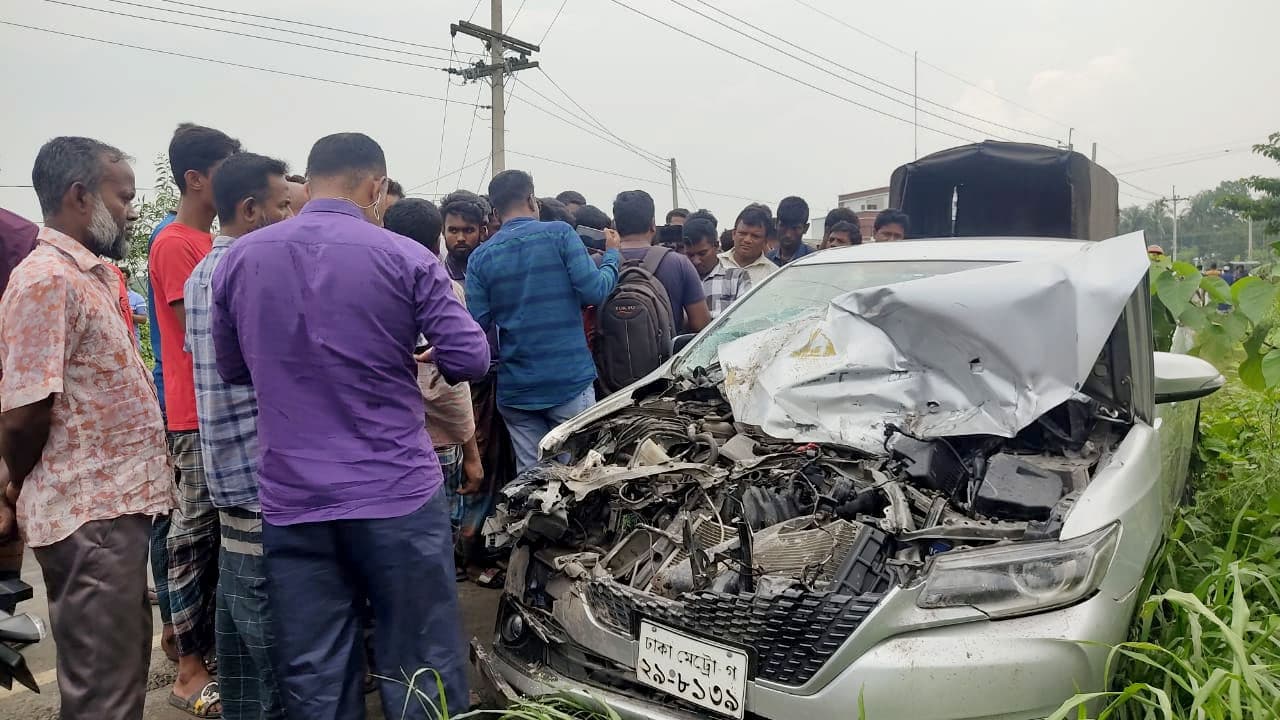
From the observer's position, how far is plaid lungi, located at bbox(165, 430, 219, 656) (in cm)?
273

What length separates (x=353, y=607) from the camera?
2180 millimetres

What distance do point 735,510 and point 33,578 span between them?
4.01 meters

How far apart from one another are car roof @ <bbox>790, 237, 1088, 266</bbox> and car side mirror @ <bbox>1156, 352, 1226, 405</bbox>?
1.77 ft

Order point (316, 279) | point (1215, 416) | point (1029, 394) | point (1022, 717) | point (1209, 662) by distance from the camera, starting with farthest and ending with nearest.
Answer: point (1215, 416)
point (1029, 394)
point (1209, 662)
point (316, 279)
point (1022, 717)

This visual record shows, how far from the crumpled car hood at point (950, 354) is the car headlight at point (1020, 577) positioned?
0.61 metres

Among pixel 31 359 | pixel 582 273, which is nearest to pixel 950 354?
pixel 582 273

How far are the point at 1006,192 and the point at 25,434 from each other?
24.3 feet

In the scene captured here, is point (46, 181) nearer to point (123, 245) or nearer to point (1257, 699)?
point (123, 245)

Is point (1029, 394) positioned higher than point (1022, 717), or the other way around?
point (1029, 394)

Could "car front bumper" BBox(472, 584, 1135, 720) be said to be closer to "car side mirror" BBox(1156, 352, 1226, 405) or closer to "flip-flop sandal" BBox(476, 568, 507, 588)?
"car side mirror" BBox(1156, 352, 1226, 405)

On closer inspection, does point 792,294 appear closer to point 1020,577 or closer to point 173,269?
point 1020,577

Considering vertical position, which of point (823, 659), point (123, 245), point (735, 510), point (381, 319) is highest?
point (123, 245)

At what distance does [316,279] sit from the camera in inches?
78.5

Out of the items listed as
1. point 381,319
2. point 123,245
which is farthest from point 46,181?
point 381,319
